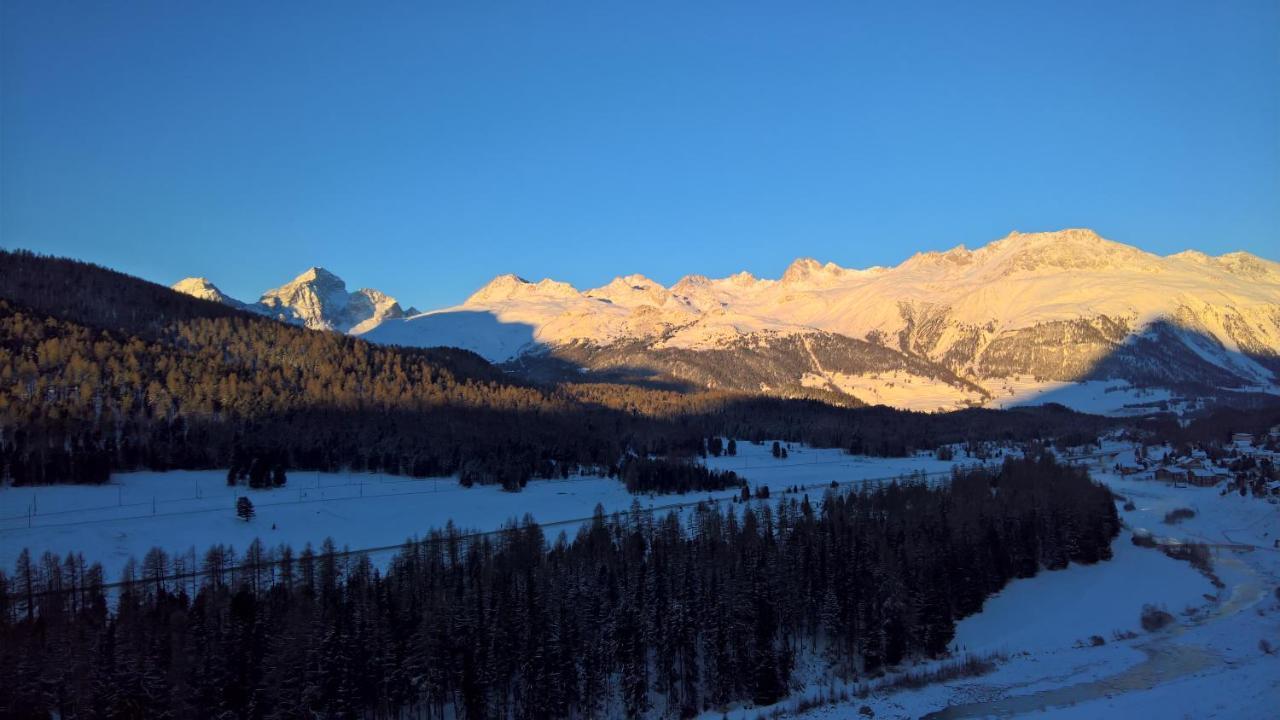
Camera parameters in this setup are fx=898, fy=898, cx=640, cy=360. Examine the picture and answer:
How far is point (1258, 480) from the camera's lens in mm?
150250

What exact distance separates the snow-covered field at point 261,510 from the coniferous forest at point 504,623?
10.3 metres

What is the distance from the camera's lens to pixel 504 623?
72750 mm

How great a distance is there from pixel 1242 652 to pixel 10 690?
95696 millimetres

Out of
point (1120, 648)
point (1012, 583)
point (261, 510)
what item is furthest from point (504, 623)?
point (261, 510)

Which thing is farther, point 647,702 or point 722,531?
point 722,531

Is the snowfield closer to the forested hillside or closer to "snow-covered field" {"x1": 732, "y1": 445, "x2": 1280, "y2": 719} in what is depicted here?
"snow-covered field" {"x1": 732, "y1": 445, "x2": 1280, "y2": 719}

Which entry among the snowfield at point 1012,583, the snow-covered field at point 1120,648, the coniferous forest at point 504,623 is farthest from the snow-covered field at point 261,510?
the snow-covered field at point 1120,648

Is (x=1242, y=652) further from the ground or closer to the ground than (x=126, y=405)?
closer to the ground

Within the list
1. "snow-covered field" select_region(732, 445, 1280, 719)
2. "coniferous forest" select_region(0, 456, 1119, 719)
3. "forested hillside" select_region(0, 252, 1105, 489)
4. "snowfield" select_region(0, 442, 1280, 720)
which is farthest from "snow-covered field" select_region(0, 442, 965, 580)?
"snow-covered field" select_region(732, 445, 1280, 719)

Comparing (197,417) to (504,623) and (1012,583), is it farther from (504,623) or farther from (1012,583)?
(1012,583)

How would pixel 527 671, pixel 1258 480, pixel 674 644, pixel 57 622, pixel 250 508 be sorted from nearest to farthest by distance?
pixel 57 622 → pixel 527 671 → pixel 674 644 → pixel 250 508 → pixel 1258 480

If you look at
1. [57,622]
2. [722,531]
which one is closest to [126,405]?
[57,622]

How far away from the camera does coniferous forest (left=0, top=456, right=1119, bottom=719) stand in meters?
62.0

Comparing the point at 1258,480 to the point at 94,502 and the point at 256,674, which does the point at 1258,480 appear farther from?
the point at 94,502
